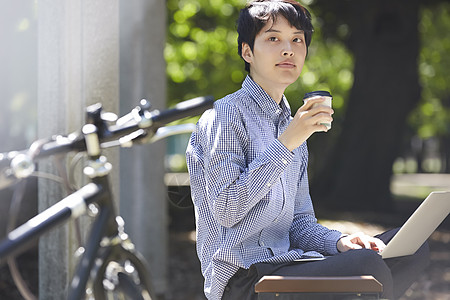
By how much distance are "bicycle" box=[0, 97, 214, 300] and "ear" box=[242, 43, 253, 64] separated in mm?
1022

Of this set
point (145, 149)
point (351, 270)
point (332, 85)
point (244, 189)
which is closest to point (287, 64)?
point (244, 189)

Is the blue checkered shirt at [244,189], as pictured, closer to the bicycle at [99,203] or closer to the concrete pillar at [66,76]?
the bicycle at [99,203]

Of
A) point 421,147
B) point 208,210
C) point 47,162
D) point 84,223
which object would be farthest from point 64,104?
point 421,147

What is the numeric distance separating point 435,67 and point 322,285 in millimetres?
24805

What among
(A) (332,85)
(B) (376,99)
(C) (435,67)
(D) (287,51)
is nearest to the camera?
(D) (287,51)

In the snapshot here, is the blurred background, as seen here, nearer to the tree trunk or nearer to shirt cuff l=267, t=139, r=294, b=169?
the tree trunk

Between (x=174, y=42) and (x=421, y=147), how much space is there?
36226 millimetres

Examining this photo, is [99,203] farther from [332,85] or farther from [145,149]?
[332,85]

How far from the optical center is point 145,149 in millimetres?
6996

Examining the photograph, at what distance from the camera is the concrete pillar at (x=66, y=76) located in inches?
149

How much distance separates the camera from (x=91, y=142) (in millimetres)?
1946

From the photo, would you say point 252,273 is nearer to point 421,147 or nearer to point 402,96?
point 402,96

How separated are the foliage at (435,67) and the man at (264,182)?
12.6 m

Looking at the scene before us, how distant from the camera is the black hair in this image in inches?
118
